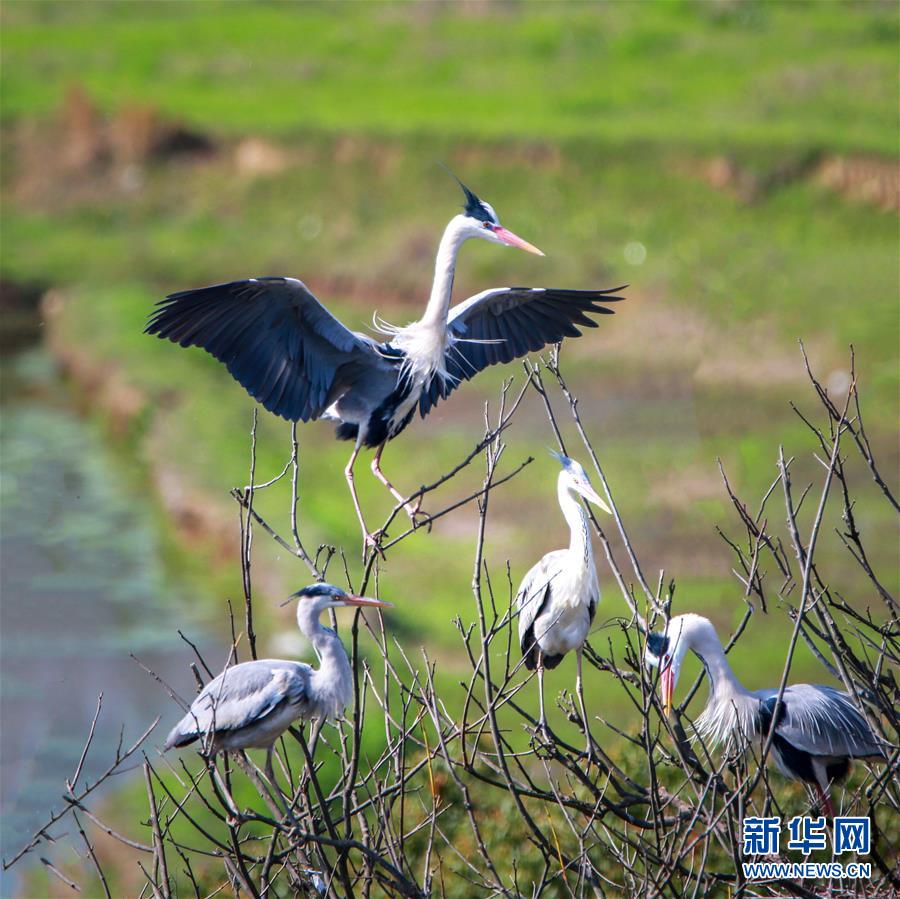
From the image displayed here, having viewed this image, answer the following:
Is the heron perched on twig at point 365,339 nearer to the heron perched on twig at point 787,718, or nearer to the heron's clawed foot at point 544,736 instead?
the heron perched on twig at point 787,718

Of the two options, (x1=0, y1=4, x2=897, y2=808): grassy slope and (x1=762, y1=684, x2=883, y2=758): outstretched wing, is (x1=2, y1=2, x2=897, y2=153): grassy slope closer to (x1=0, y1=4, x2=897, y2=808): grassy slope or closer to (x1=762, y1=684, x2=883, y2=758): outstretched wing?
(x1=0, y1=4, x2=897, y2=808): grassy slope

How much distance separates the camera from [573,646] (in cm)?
634

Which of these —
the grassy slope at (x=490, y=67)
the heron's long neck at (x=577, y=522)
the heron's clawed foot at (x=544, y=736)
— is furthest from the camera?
the grassy slope at (x=490, y=67)

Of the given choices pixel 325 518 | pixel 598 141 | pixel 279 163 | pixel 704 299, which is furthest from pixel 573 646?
pixel 279 163

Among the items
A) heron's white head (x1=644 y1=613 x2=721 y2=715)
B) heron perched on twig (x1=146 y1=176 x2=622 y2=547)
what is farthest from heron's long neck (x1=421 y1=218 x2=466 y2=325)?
heron's white head (x1=644 y1=613 x2=721 y2=715)

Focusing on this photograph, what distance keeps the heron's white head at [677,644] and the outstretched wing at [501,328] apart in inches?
74.5

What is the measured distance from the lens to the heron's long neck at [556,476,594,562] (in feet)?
20.0

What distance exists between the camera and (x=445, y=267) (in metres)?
6.44

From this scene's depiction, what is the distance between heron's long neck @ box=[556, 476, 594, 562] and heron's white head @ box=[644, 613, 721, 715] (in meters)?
0.57

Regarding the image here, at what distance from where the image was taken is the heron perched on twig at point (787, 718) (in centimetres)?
571

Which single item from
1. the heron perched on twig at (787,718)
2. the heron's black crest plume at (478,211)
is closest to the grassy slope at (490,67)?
the heron's black crest plume at (478,211)

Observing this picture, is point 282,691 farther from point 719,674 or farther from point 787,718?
point 787,718

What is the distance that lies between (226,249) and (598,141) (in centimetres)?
647

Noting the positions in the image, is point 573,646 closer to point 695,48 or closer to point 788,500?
point 788,500
